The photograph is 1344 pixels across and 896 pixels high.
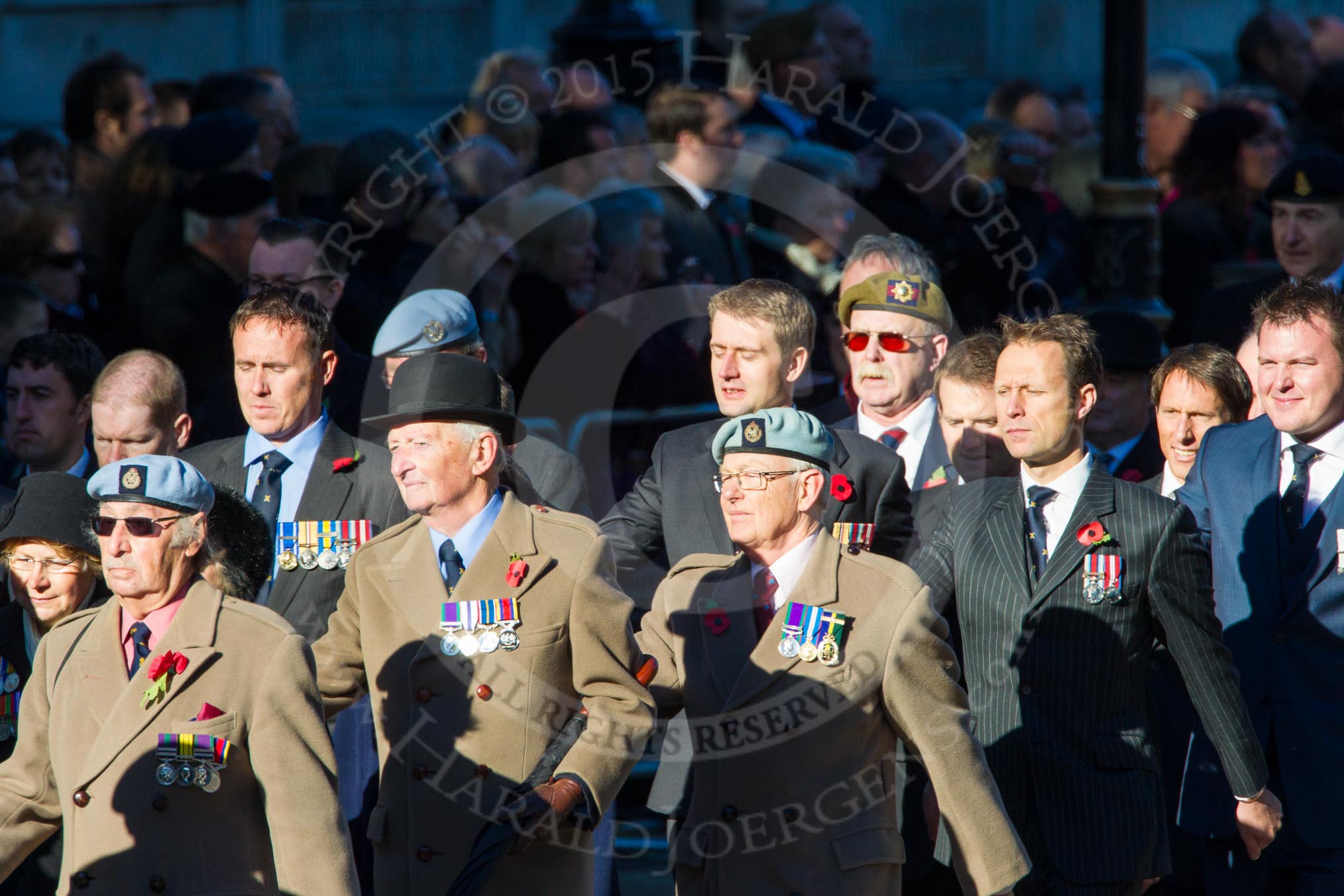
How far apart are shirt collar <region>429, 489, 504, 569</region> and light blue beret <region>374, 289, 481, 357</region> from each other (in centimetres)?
154

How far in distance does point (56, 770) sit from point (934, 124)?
7.14m

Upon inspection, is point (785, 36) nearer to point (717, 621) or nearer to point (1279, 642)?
point (1279, 642)

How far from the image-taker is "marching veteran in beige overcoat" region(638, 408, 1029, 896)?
15.1 ft

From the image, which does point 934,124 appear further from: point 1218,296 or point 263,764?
point 263,764

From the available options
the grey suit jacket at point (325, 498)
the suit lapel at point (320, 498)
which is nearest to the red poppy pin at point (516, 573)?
the grey suit jacket at point (325, 498)

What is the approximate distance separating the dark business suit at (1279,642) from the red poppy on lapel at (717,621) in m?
1.94

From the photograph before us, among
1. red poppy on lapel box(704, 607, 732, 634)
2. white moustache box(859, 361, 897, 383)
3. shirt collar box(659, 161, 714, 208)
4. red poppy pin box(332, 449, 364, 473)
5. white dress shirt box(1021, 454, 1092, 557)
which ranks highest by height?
shirt collar box(659, 161, 714, 208)

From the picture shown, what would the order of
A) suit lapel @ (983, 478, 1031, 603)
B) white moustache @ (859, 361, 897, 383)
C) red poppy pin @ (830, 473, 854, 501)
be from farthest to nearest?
white moustache @ (859, 361, 897, 383)
suit lapel @ (983, 478, 1031, 603)
red poppy pin @ (830, 473, 854, 501)

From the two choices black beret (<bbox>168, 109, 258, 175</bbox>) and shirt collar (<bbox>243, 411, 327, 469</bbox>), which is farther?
black beret (<bbox>168, 109, 258, 175</bbox>)

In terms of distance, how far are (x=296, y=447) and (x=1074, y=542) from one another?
99.2 inches

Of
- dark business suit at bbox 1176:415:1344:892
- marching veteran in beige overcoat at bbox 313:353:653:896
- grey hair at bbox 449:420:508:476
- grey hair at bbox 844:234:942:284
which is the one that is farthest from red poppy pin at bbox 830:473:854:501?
grey hair at bbox 844:234:942:284

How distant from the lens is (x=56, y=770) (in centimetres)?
443

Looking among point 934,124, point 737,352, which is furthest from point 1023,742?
point 934,124

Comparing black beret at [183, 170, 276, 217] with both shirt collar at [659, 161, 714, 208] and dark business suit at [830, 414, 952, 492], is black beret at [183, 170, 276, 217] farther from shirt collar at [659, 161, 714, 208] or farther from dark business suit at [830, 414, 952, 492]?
dark business suit at [830, 414, 952, 492]
